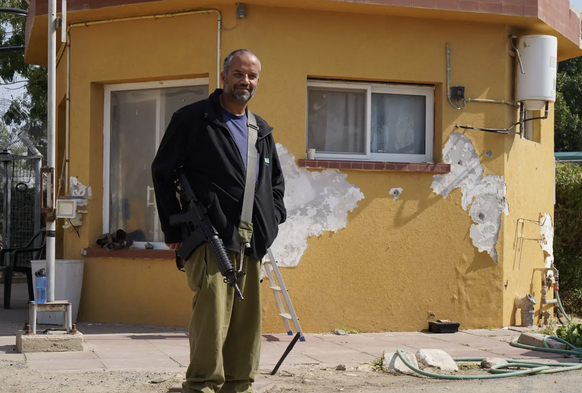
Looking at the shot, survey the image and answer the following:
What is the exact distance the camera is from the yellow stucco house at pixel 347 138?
8414 mm

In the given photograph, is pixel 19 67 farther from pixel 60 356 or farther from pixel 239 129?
pixel 239 129

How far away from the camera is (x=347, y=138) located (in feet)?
29.2

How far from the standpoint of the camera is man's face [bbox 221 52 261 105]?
4.39 m

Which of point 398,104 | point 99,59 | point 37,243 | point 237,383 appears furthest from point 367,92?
point 37,243

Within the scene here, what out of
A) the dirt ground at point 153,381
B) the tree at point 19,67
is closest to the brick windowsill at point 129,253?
the dirt ground at point 153,381

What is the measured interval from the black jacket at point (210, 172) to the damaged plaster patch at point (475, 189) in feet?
15.6

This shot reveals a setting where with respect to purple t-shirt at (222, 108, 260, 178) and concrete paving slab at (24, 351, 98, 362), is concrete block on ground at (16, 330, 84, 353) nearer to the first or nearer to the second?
concrete paving slab at (24, 351, 98, 362)

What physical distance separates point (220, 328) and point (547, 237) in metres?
6.97

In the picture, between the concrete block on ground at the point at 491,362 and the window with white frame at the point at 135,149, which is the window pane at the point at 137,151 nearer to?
the window with white frame at the point at 135,149

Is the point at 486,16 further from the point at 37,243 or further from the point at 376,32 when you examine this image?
the point at 37,243

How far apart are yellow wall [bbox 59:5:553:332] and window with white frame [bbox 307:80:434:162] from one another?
19cm

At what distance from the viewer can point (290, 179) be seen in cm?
839

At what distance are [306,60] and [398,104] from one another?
126cm

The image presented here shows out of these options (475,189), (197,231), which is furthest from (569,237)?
(197,231)
